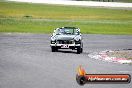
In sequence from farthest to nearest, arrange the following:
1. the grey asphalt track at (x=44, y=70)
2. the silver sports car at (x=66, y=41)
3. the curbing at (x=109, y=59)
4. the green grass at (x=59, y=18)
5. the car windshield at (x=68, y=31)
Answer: the green grass at (x=59, y=18) → the car windshield at (x=68, y=31) → the silver sports car at (x=66, y=41) → the curbing at (x=109, y=59) → the grey asphalt track at (x=44, y=70)

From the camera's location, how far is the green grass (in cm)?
5662

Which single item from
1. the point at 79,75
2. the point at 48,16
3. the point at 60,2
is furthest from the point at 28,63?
the point at 60,2

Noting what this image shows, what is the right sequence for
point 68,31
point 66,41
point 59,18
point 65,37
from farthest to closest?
point 59,18
point 68,31
point 65,37
point 66,41

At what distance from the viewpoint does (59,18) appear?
7044 cm

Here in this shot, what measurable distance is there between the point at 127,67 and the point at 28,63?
→ 4.15 metres

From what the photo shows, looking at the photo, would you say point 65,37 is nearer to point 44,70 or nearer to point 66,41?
point 66,41

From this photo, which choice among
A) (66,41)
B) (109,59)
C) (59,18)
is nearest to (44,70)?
(109,59)

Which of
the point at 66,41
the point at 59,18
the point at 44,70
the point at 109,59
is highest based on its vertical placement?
the point at 44,70

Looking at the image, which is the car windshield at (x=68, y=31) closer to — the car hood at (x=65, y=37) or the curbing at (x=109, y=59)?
the car hood at (x=65, y=37)

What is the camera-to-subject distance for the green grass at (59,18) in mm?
56625

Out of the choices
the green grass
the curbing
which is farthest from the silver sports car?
the green grass

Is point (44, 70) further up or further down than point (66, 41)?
further up

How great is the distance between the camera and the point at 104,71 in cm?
1809

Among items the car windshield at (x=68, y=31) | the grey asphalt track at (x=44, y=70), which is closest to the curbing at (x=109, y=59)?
the grey asphalt track at (x=44, y=70)
